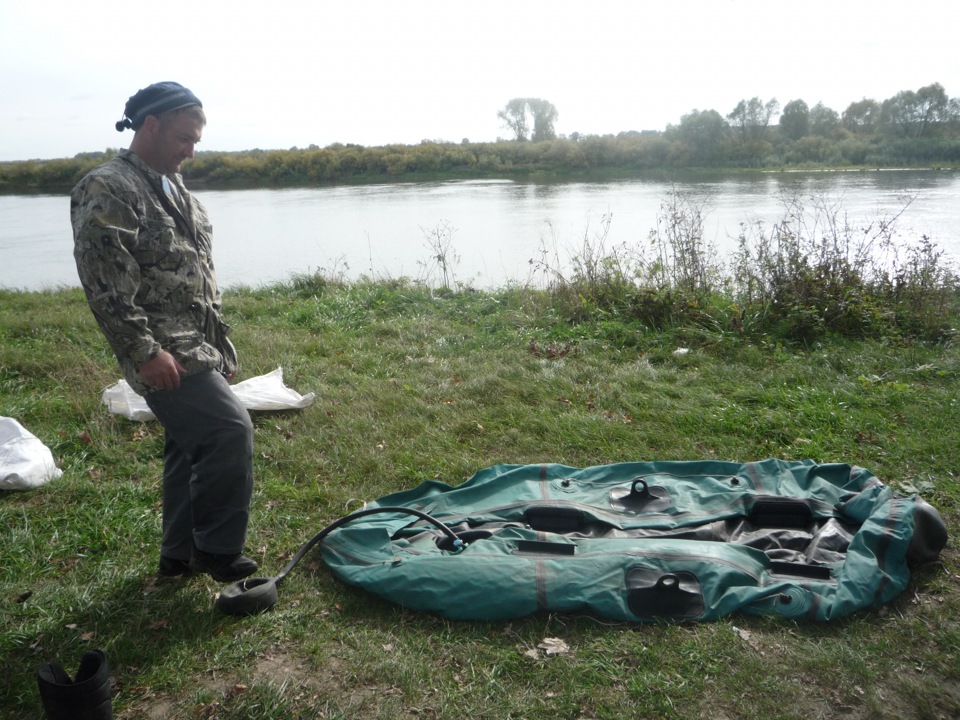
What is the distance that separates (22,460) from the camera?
14.0 ft

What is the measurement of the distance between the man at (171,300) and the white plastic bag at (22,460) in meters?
1.65

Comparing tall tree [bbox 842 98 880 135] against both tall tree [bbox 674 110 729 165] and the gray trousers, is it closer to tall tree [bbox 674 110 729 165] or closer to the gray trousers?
tall tree [bbox 674 110 729 165]

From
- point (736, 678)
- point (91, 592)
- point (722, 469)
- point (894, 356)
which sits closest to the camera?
point (736, 678)

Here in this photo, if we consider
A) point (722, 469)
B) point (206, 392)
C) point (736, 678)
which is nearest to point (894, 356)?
point (722, 469)

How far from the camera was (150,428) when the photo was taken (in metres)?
5.04

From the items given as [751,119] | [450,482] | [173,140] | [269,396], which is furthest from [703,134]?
[173,140]

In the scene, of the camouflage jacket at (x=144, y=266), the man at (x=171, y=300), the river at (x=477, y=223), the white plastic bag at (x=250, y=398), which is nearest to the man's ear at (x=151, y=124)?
the man at (x=171, y=300)

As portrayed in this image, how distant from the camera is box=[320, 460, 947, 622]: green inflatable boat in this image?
9.64ft

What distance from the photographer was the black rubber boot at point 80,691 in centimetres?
226

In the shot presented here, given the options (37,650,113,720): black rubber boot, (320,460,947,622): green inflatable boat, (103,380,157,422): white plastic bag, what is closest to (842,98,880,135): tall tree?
(320,460,947,622): green inflatable boat

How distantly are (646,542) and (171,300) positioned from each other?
2.32 meters

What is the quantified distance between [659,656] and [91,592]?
2.45 meters

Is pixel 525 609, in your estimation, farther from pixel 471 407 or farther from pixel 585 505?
pixel 471 407

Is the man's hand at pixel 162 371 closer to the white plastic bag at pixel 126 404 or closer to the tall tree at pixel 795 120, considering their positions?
the white plastic bag at pixel 126 404
